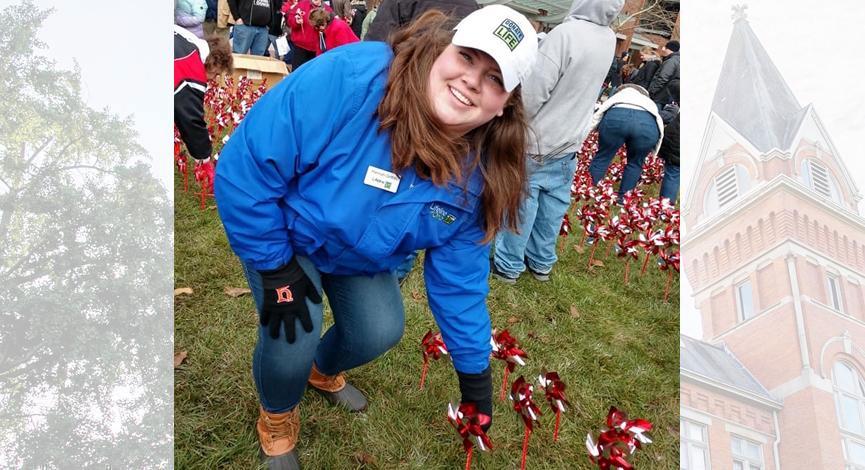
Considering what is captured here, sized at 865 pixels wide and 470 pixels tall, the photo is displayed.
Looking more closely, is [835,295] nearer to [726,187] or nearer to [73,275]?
[726,187]

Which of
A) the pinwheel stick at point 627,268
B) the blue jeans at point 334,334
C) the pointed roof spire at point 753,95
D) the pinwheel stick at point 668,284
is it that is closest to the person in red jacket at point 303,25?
the pinwheel stick at point 627,268

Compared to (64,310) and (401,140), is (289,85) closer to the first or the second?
(401,140)

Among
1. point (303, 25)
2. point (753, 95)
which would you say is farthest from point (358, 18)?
point (753, 95)

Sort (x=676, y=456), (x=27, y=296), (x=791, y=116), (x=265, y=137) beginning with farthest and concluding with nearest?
(x=676, y=456) < (x=265, y=137) < (x=791, y=116) < (x=27, y=296)

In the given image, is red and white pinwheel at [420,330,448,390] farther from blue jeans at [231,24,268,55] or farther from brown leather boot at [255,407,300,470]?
blue jeans at [231,24,268,55]

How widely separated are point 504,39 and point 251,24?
803 cm

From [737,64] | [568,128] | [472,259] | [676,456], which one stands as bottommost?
[676,456]

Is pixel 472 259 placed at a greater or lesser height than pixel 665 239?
lesser

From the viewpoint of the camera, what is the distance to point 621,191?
605 centimetres

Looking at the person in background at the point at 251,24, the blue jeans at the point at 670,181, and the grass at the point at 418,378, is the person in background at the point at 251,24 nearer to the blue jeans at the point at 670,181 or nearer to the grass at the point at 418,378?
the grass at the point at 418,378

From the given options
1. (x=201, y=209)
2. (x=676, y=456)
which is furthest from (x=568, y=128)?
(x=201, y=209)

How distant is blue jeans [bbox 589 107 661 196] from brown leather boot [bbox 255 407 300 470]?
3.97 metres

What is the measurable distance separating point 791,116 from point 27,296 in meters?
1.19

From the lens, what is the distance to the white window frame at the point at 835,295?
975 millimetres
